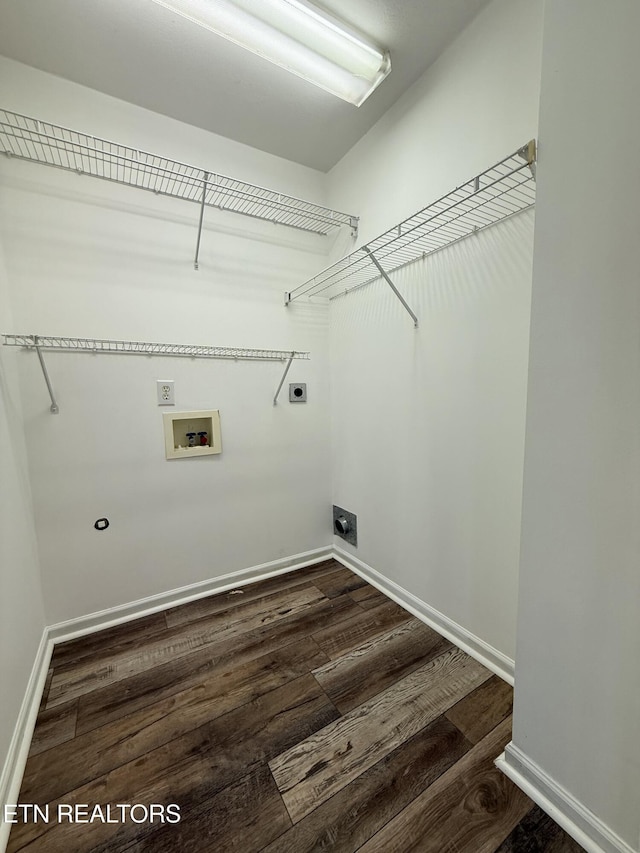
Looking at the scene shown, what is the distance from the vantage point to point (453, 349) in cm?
149

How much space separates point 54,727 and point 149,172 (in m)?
2.36

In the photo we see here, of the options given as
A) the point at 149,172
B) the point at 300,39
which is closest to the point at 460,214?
the point at 300,39

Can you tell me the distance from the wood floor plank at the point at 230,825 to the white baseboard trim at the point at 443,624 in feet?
3.13

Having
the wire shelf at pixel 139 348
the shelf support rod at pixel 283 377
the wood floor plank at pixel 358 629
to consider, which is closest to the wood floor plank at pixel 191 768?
the wood floor plank at pixel 358 629

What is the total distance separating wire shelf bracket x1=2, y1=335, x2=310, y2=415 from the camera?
1471mm

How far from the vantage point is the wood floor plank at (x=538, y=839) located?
2.77 feet

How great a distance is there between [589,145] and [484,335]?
0.65 m

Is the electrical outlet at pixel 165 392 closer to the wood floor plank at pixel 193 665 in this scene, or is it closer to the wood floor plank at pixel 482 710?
the wood floor plank at pixel 193 665

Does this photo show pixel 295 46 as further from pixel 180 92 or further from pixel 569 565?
pixel 569 565

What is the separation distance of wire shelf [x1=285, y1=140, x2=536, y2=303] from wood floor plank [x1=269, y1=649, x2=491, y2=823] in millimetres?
1783

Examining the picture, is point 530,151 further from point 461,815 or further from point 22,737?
point 22,737

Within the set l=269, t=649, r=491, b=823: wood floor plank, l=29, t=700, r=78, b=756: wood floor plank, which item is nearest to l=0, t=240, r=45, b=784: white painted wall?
l=29, t=700, r=78, b=756: wood floor plank

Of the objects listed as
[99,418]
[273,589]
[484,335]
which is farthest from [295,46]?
[273,589]

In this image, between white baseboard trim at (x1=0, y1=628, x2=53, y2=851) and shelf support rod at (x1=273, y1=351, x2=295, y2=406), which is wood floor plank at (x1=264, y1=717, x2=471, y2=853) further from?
shelf support rod at (x1=273, y1=351, x2=295, y2=406)
